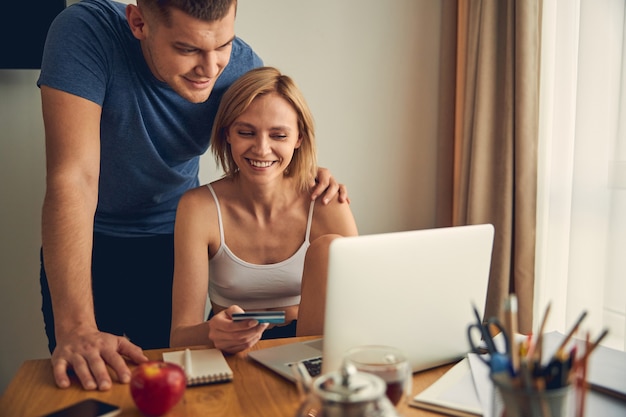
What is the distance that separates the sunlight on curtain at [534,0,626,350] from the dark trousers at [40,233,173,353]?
1.33 metres

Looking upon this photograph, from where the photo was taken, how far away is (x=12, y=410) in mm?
895

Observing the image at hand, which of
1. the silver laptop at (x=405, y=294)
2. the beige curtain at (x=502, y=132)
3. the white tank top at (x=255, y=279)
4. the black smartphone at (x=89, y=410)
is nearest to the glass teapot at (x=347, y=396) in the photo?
Result: the silver laptop at (x=405, y=294)

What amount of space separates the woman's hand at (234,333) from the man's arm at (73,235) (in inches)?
5.4

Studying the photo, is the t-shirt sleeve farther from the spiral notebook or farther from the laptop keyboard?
the laptop keyboard

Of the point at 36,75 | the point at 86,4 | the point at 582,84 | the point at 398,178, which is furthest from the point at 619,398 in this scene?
the point at 36,75

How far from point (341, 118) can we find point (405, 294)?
1.73m

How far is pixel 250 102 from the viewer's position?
5.39 feet

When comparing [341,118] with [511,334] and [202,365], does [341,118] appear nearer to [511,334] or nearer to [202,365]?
[202,365]

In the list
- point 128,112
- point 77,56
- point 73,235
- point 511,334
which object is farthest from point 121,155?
point 511,334

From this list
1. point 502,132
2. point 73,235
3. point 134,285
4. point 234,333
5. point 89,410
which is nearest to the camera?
point 89,410

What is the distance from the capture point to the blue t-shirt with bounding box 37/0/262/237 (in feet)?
5.00

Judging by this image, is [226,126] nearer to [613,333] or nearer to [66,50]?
[66,50]

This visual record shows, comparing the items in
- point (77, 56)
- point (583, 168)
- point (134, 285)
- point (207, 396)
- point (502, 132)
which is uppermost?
point (77, 56)

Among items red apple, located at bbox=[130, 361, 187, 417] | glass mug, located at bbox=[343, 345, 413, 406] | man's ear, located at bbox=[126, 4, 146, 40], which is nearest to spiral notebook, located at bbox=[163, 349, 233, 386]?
red apple, located at bbox=[130, 361, 187, 417]
